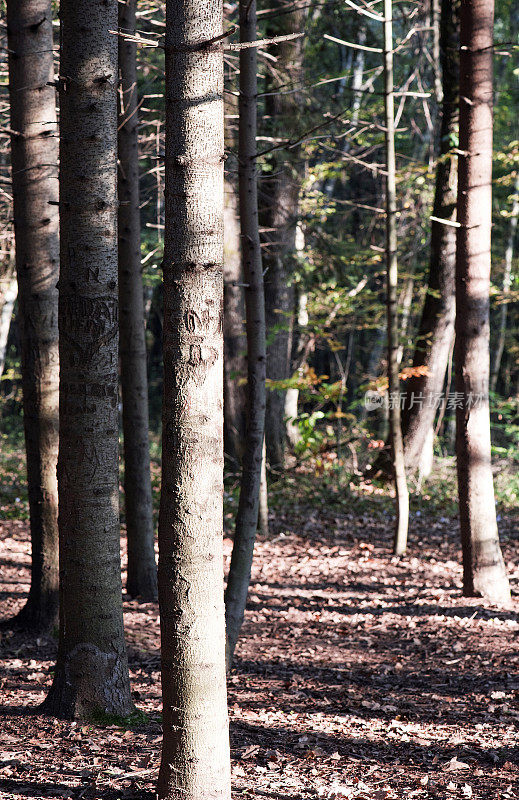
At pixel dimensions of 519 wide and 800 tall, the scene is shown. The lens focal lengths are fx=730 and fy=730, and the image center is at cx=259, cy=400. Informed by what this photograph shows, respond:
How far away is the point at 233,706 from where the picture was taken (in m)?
5.17

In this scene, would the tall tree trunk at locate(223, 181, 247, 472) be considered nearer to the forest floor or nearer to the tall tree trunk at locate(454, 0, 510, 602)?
the forest floor

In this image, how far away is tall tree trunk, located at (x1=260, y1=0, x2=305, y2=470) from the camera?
11773 millimetres

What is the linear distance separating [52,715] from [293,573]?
4907 mm

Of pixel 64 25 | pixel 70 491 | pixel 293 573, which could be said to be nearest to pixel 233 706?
pixel 70 491

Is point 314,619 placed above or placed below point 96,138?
below

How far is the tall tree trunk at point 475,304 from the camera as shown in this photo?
7.37 m

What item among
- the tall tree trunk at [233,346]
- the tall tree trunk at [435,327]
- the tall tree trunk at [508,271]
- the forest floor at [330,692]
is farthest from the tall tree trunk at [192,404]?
the tall tree trunk at [508,271]

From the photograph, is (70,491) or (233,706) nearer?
(70,491)

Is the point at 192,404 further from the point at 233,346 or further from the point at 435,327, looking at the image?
the point at 233,346

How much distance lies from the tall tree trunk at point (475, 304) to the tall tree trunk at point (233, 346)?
5932 millimetres

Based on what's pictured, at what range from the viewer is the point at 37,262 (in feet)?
19.0

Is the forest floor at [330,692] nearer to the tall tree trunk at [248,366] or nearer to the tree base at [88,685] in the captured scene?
the tree base at [88,685]

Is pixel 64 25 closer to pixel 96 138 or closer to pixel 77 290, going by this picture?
pixel 96 138

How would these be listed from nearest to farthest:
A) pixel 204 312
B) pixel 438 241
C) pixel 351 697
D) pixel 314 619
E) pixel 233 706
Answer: pixel 204 312, pixel 233 706, pixel 351 697, pixel 314 619, pixel 438 241
